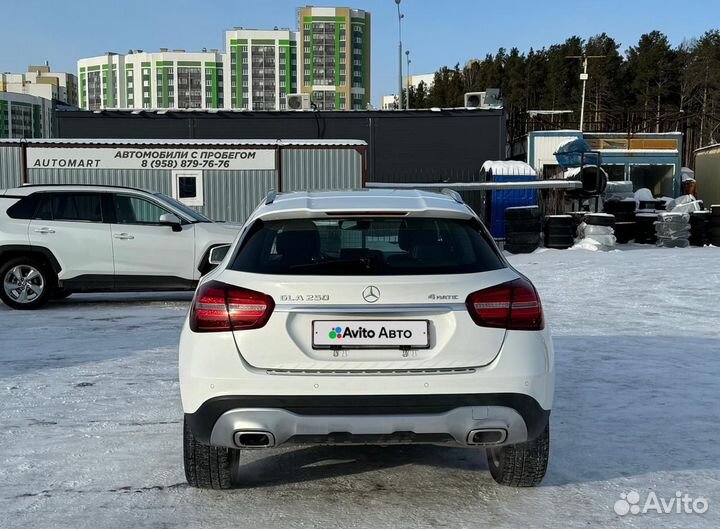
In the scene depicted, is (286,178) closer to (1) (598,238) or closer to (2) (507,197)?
(1) (598,238)

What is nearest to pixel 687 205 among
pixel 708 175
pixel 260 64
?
pixel 708 175

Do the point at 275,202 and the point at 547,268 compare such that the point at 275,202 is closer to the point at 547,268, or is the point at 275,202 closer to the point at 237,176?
the point at 547,268

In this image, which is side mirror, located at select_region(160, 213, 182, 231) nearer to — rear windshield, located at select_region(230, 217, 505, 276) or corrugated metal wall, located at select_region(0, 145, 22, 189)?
rear windshield, located at select_region(230, 217, 505, 276)

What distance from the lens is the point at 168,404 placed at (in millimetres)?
6117

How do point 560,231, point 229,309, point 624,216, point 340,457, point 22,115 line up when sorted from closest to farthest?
point 229,309 → point 340,457 → point 560,231 → point 624,216 → point 22,115

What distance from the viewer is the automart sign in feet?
62.6

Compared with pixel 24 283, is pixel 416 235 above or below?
above

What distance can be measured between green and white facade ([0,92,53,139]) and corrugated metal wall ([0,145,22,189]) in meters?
125

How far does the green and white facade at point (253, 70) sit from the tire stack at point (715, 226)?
113 m

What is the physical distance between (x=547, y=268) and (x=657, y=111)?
4881 centimetres

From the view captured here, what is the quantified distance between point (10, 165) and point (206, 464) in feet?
54.9

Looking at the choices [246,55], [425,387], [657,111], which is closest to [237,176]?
[425,387]

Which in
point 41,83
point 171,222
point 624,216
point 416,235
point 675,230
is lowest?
point 675,230

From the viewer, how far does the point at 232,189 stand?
20109 mm
